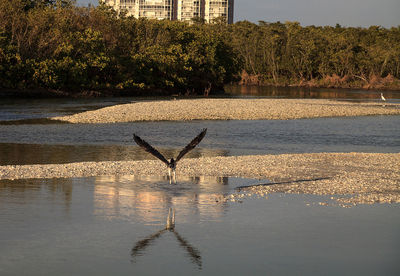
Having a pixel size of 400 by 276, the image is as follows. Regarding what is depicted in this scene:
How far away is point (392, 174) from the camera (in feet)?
63.4

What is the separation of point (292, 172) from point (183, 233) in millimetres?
8030

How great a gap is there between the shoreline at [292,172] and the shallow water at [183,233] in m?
1.10

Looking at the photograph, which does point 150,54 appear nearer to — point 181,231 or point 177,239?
point 181,231

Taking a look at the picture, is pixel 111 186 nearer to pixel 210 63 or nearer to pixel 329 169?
pixel 329 169

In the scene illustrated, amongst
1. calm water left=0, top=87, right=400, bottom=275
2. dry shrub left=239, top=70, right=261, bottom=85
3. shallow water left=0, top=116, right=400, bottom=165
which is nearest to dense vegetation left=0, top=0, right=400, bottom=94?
dry shrub left=239, top=70, right=261, bottom=85

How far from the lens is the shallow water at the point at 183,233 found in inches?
395

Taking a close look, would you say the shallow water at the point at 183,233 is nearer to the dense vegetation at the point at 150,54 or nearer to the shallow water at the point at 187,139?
the shallow water at the point at 187,139

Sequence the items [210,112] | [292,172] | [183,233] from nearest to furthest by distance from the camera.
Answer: [183,233], [292,172], [210,112]

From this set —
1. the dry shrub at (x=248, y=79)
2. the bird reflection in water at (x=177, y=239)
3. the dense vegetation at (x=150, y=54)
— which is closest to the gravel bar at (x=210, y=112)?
the dense vegetation at (x=150, y=54)

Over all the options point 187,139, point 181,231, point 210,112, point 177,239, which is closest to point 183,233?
point 181,231

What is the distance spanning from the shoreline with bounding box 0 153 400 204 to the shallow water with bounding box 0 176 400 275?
110 centimetres

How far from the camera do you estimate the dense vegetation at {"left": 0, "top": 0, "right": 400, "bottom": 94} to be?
68.3 metres

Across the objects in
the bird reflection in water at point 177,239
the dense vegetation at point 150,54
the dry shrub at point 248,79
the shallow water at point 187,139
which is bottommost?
the shallow water at point 187,139

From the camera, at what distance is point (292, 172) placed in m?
19.3
